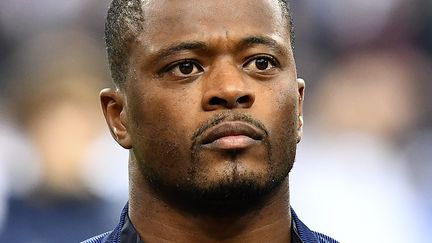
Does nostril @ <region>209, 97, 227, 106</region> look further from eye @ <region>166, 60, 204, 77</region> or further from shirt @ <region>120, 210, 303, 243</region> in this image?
shirt @ <region>120, 210, 303, 243</region>

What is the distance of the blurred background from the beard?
2.16m

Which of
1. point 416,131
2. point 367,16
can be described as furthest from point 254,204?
point 367,16

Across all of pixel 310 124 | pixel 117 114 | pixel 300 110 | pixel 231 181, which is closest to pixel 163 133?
pixel 231 181

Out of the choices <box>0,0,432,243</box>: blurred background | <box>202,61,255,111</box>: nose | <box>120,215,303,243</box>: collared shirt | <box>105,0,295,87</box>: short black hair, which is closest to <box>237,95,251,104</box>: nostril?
<box>202,61,255,111</box>: nose

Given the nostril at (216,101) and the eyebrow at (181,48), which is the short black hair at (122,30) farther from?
the nostril at (216,101)

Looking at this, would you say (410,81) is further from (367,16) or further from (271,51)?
(271,51)

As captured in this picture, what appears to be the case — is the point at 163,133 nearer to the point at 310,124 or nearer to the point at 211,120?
the point at 211,120

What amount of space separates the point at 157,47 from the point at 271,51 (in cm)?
34

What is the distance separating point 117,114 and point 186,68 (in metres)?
0.39

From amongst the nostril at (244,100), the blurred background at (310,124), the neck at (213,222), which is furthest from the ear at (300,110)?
the blurred background at (310,124)

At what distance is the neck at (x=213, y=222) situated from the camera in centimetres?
298

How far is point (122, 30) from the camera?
3104mm

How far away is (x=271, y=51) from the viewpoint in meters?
2.98

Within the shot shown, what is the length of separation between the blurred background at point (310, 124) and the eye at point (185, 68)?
2258mm
